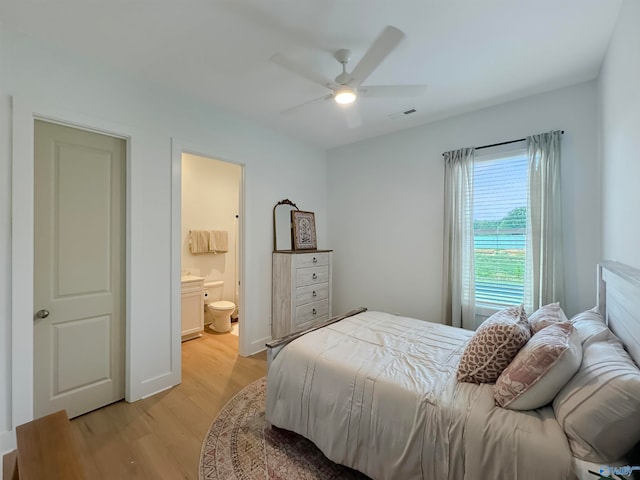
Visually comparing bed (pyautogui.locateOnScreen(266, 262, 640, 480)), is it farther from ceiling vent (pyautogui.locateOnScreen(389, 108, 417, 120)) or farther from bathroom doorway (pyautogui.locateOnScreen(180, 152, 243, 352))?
bathroom doorway (pyautogui.locateOnScreen(180, 152, 243, 352))

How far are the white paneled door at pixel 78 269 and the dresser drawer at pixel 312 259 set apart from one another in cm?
180

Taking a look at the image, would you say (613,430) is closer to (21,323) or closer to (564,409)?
(564,409)

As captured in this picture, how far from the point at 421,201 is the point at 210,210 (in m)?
3.25

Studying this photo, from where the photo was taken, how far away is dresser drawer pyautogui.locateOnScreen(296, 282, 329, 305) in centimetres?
344

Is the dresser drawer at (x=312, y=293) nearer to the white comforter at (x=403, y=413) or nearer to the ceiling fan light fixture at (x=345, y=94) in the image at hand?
the white comforter at (x=403, y=413)

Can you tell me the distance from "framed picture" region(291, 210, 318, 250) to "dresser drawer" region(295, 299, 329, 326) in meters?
0.78

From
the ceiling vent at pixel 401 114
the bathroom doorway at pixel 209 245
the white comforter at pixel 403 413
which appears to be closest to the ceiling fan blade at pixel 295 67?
the ceiling vent at pixel 401 114

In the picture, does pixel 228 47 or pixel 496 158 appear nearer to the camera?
pixel 228 47

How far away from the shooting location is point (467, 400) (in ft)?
4.41

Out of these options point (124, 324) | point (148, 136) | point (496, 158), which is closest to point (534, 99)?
point (496, 158)

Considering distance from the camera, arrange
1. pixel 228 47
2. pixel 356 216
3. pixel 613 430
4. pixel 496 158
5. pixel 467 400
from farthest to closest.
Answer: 1. pixel 356 216
2. pixel 496 158
3. pixel 228 47
4. pixel 467 400
5. pixel 613 430

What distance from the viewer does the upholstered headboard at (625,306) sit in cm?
113

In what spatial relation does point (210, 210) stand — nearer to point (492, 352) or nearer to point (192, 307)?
point (192, 307)

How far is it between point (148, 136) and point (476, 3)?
103 inches
